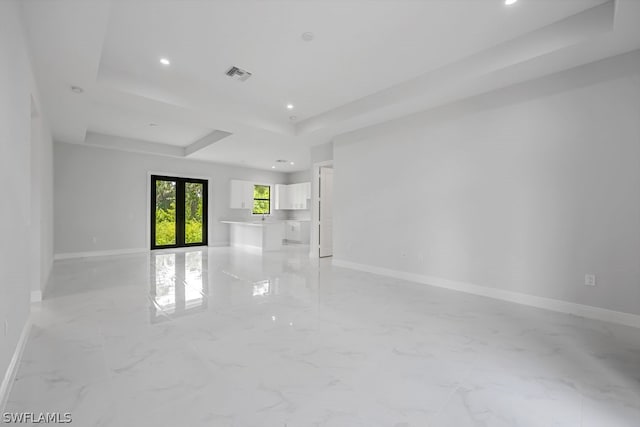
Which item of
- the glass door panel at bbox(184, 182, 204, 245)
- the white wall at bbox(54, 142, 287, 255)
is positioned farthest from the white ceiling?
the glass door panel at bbox(184, 182, 204, 245)

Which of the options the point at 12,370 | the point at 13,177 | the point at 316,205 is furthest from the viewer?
the point at 316,205

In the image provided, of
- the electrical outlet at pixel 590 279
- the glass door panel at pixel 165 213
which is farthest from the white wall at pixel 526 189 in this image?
the glass door panel at pixel 165 213

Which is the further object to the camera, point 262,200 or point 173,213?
point 262,200

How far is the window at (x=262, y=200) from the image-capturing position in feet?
34.3

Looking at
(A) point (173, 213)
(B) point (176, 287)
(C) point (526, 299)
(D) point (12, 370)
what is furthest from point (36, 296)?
(C) point (526, 299)

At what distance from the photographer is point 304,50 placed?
129 inches

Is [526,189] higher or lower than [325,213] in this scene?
higher

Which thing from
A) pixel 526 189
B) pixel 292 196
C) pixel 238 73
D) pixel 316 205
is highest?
pixel 238 73

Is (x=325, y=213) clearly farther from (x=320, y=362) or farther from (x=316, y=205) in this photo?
(x=320, y=362)

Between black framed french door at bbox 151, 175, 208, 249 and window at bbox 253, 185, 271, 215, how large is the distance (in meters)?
1.88

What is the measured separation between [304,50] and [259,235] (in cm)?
561

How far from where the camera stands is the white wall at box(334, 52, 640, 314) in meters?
2.97

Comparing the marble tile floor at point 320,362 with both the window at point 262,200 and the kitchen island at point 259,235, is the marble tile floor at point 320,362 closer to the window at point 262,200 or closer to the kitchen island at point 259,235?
the kitchen island at point 259,235

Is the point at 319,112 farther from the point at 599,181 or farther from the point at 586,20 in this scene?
the point at 599,181
